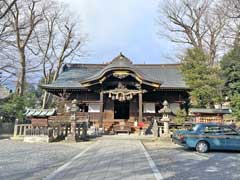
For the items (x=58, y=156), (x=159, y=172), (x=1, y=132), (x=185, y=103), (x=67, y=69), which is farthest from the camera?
(x=67, y=69)

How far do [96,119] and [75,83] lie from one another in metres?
4.08

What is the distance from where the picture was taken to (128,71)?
2261cm

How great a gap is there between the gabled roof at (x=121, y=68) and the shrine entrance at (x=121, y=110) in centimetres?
348

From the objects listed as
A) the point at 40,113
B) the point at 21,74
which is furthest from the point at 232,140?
the point at 21,74

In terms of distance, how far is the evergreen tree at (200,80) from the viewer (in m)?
21.5

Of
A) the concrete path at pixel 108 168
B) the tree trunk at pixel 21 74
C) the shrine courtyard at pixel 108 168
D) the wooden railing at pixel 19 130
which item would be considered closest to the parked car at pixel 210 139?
the shrine courtyard at pixel 108 168

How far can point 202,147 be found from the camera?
13102 millimetres

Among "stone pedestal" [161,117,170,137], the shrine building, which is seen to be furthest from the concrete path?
the shrine building

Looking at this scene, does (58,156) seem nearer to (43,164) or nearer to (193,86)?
(43,164)

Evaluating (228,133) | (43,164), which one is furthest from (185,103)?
(43,164)

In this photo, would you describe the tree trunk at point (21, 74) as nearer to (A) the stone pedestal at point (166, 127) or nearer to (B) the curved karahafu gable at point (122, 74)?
(B) the curved karahafu gable at point (122, 74)

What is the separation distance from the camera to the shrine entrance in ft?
87.2

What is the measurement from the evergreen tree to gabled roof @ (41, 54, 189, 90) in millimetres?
1887

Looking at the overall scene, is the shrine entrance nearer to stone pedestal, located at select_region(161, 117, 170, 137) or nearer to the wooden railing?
stone pedestal, located at select_region(161, 117, 170, 137)
